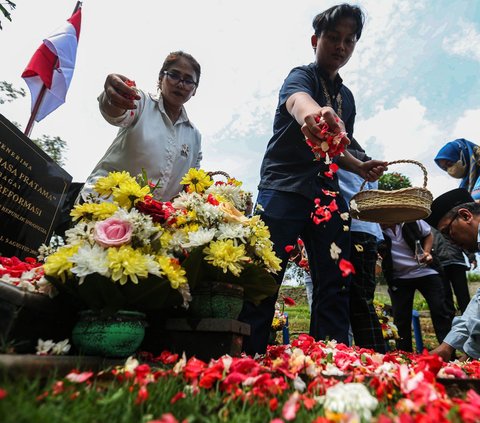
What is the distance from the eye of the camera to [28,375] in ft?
3.85

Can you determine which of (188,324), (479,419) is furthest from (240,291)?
(479,419)

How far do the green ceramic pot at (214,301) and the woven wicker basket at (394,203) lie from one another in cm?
158

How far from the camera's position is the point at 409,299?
15.8 feet

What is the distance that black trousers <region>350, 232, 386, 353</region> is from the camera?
327cm

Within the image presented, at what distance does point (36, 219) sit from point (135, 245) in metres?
2.13

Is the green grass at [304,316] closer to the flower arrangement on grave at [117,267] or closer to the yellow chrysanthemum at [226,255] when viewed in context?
the yellow chrysanthemum at [226,255]

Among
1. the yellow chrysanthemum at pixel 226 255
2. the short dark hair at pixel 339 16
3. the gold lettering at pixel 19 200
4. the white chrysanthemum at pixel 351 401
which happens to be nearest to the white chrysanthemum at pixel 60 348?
the yellow chrysanthemum at pixel 226 255

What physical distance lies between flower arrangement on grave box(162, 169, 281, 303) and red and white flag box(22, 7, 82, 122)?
20.1 feet

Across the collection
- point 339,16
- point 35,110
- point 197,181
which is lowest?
point 197,181

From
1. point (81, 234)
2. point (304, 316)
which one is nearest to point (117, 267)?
point (81, 234)

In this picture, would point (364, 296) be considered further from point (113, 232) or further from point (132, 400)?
point (132, 400)

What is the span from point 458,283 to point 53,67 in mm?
7330

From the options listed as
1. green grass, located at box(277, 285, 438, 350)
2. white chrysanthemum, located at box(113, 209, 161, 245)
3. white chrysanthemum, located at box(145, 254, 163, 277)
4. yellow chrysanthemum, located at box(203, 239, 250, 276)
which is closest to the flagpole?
green grass, located at box(277, 285, 438, 350)

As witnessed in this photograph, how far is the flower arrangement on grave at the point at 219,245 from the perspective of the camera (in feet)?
6.43
